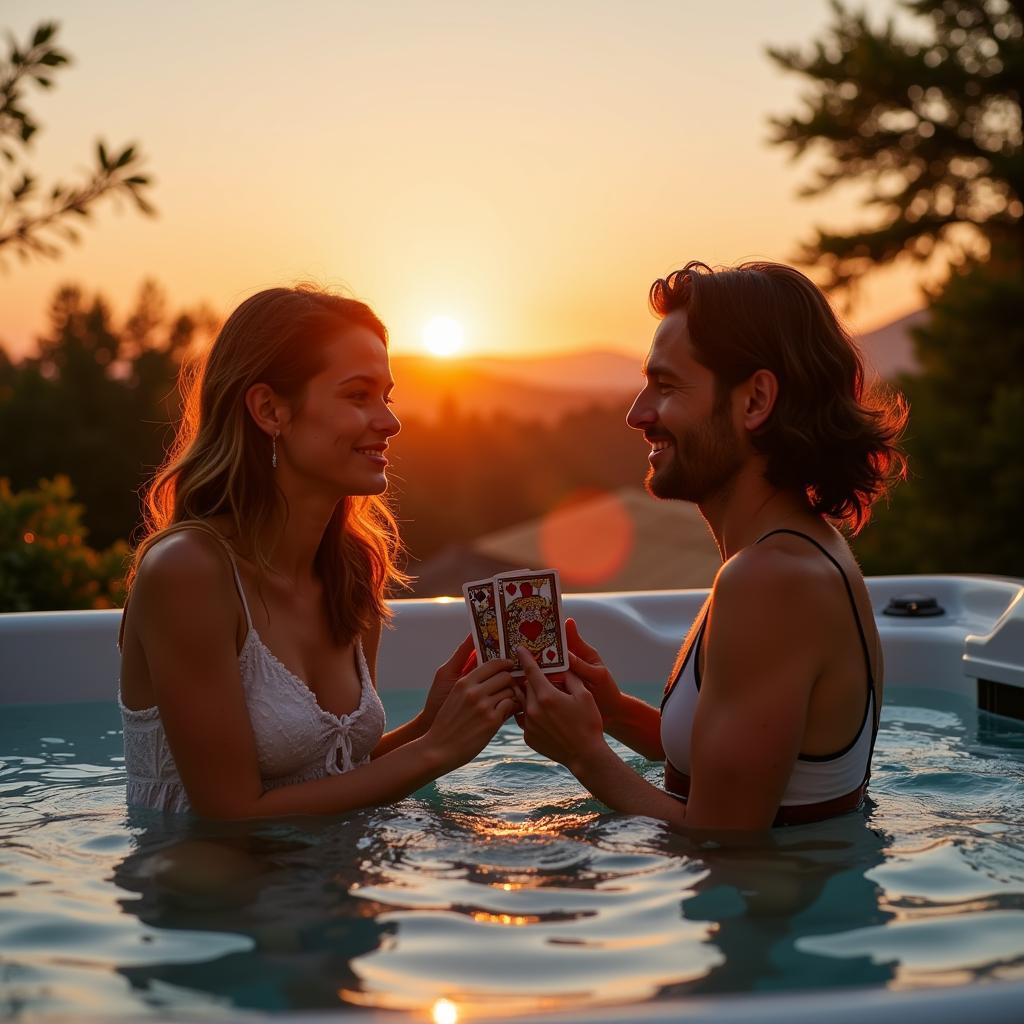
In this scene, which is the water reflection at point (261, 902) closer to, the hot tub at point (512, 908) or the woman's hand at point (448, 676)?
the hot tub at point (512, 908)

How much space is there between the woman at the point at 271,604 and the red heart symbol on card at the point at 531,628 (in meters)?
0.11

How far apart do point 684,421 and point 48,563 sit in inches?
185

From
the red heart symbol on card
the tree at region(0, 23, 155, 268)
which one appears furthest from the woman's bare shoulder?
the tree at region(0, 23, 155, 268)

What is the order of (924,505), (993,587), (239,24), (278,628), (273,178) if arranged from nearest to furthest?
1. (278,628)
2. (993,587)
3. (239,24)
4. (273,178)
5. (924,505)

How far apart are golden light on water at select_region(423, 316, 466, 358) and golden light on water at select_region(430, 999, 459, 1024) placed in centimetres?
565

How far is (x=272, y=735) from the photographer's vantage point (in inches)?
113

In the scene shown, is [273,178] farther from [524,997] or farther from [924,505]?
[524,997]

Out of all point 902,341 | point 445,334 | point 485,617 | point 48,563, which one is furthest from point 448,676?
point 902,341

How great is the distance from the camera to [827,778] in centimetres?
272

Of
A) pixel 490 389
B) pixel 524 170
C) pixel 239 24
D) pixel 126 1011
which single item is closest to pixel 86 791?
pixel 126 1011

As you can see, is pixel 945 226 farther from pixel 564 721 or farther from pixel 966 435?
pixel 564 721

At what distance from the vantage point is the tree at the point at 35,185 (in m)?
5.02

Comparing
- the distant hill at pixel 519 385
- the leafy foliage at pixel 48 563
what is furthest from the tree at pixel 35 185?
the distant hill at pixel 519 385

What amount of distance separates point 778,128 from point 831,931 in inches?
509
